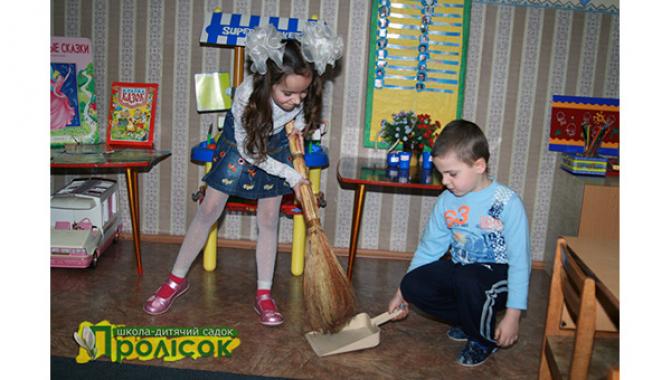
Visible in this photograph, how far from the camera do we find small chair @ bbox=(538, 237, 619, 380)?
1281mm

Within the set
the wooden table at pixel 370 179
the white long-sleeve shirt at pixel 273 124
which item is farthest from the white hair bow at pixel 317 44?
the wooden table at pixel 370 179

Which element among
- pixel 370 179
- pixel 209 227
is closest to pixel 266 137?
pixel 209 227

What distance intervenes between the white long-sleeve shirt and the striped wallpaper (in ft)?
3.25

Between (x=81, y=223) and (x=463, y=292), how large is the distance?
1947mm

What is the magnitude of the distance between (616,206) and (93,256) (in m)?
2.52

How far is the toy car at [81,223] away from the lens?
2.94 m

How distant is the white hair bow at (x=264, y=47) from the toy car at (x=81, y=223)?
54.2 inches

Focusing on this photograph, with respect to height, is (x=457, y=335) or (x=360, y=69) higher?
(x=360, y=69)

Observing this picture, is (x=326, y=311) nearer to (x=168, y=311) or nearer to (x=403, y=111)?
(x=168, y=311)

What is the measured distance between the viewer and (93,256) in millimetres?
2996

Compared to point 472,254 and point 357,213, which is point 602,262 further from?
point 357,213

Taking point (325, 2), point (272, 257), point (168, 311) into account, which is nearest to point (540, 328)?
point (272, 257)

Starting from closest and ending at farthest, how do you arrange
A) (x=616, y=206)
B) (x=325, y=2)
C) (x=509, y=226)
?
(x=509, y=226)
(x=616, y=206)
(x=325, y=2)

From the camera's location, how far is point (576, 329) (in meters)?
1.32
